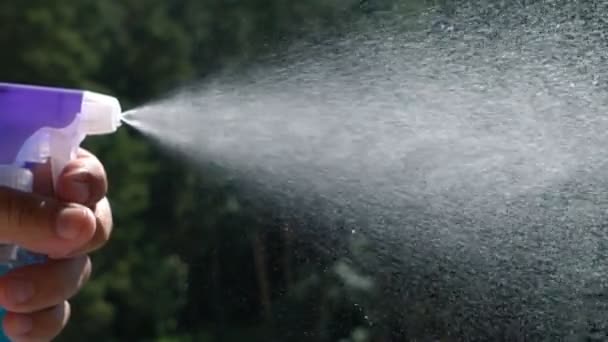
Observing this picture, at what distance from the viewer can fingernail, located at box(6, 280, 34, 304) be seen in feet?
2.86

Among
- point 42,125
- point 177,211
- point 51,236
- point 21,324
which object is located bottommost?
point 177,211

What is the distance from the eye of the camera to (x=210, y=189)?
4.94ft

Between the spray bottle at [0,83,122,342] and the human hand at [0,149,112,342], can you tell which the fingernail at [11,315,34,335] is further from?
the spray bottle at [0,83,122,342]

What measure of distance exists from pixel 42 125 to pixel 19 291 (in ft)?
0.63

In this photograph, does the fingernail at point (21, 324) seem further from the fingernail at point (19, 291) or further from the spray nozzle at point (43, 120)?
the spray nozzle at point (43, 120)

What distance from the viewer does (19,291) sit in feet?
2.87

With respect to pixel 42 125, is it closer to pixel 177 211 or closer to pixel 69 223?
pixel 69 223

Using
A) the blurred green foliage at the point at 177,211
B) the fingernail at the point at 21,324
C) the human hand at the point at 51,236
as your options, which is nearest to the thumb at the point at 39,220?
the human hand at the point at 51,236

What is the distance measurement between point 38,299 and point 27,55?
1.90 meters

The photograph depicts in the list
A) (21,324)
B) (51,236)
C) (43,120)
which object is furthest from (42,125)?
(21,324)

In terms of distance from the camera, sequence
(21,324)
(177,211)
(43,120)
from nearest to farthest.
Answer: (43,120), (21,324), (177,211)

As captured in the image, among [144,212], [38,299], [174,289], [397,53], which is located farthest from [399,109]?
[144,212]

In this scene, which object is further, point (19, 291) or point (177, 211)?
point (177, 211)

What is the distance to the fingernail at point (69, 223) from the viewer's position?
816 mm
